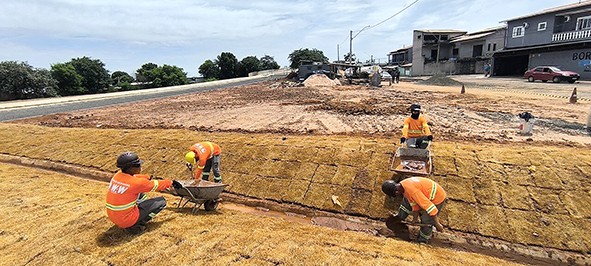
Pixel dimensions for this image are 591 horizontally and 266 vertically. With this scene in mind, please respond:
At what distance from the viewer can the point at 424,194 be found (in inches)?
201

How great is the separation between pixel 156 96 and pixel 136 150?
2148 cm

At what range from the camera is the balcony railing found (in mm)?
27661

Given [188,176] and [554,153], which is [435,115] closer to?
[554,153]

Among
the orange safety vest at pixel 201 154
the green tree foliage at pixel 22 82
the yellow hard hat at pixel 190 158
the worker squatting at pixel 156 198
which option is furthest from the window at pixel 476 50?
the green tree foliage at pixel 22 82

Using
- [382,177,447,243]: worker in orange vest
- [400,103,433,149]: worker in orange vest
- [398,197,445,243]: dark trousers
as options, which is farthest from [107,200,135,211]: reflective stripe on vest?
[400,103,433,149]: worker in orange vest

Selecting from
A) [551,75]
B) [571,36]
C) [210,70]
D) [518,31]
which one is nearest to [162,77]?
[210,70]

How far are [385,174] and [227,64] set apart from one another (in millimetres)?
74342

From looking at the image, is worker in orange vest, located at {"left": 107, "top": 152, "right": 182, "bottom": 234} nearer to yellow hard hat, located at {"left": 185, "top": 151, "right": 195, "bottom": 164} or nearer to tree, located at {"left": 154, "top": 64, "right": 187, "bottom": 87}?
yellow hard hat, located at {"left": 185, "top": 151, "right": 195, "bottom": 164}

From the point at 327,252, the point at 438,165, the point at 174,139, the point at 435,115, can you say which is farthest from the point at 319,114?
the point at 327,252

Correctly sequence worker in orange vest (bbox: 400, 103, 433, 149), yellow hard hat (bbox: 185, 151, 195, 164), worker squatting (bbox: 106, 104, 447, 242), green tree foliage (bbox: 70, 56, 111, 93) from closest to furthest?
worker squatting (bbox: 106, 104, 447, 242)
yellow hard hat (bbox: 185, 151, 195, 164)
worker in orange vest (bbox: 400, 103, 433, 149)
green tree foliage (bbox: 70, 56, 111, 93)

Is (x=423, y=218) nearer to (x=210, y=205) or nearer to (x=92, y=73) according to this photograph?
(x=210, y=205)

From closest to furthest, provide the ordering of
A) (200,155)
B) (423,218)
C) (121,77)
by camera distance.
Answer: (423,218) → (200,155) → (121,77)

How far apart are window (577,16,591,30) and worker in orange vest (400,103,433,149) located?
32526 mm

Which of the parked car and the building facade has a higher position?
the building facade
